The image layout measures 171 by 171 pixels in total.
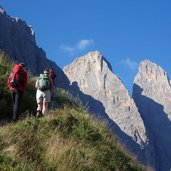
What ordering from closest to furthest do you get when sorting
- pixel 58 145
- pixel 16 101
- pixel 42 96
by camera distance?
1. pixel 58 145
2. pixel 16 101
3. pixel 42 96

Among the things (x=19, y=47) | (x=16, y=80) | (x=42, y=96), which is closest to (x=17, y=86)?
→ (x=16, y=80)

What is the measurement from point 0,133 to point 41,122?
254 cm

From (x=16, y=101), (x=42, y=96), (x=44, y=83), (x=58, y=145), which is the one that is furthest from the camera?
(x=44, y=83)

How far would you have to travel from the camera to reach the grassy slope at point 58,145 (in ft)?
32.6

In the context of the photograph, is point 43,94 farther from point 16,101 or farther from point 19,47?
point 19,47

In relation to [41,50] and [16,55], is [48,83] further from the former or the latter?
[41,50]

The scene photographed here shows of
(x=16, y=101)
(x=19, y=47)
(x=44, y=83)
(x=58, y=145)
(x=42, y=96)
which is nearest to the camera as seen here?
(x=58, y=145)

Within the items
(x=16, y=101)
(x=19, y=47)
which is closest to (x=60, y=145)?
(x=16, y=101)

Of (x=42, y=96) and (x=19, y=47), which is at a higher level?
(x=19, y=47)

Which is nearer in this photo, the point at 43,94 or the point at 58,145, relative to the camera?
the point at 58,145

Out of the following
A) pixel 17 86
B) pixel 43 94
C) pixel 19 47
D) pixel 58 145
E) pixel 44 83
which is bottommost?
pixel 58 145

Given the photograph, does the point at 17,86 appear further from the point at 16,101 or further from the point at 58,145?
the point at 58,145

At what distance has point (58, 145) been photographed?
37.0 feet

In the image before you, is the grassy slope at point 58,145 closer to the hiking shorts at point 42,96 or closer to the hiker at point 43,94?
the hiker at point 43,94
